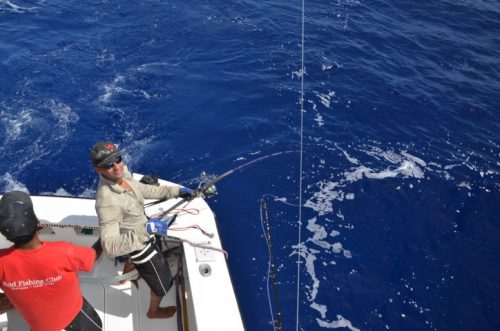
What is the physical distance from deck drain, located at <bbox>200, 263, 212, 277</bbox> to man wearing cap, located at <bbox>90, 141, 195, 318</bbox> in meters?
0.38

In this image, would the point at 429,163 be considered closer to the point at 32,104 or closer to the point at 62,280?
the point at 62,280

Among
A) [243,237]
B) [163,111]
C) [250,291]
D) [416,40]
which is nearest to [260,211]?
[243,237]

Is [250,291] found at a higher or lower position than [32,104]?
lower

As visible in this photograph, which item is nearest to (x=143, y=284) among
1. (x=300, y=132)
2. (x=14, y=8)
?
(x=300, y=132)

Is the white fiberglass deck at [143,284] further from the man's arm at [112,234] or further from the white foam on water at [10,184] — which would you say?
the white foam on water at [10,184]

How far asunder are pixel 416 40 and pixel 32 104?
11.2m

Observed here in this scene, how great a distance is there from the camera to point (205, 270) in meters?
4.51

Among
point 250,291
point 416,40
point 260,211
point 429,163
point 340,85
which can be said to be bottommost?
point 250,291

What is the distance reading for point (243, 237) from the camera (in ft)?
21.3

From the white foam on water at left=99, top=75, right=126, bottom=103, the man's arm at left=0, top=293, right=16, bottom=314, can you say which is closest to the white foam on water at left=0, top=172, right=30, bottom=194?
the white foam on water at left=99, top=75, right=126, bottom=103

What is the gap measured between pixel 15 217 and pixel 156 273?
1.89m

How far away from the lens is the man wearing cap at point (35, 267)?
8.57 ft

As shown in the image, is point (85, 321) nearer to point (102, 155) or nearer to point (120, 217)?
point (120, 217)

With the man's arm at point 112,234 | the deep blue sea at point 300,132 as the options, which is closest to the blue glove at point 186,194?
the man's arm at point 112,234
